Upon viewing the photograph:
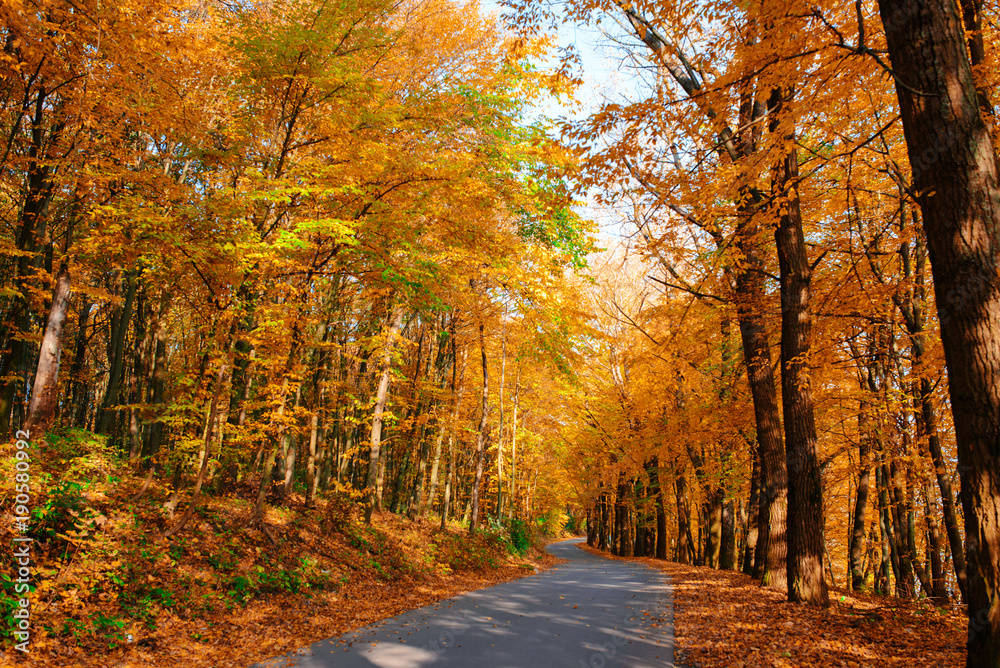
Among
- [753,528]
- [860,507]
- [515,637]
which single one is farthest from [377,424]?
[860,507]

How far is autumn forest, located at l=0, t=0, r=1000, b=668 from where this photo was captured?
200 inches

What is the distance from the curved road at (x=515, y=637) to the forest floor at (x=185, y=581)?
69 cm

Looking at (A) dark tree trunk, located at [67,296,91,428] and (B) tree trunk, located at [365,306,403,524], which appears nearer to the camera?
(B) tree trunk, located at [365,306,403,524]

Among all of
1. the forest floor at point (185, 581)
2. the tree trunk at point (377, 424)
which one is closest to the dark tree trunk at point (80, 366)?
the forest floor at point (185, 581)

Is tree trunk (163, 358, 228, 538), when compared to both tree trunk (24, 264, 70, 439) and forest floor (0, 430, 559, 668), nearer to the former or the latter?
forest floor (0, 430, 559, 668)

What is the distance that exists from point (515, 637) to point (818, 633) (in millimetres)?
3513

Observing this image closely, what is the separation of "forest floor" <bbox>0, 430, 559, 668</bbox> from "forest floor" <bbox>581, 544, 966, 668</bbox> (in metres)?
4.77

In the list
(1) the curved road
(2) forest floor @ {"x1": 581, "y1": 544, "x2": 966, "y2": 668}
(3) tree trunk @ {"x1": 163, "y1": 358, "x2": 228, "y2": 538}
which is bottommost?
(1) the curved road

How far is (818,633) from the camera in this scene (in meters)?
5.68

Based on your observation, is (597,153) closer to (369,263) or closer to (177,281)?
(369,263)

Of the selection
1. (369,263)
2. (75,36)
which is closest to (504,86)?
(369,263)

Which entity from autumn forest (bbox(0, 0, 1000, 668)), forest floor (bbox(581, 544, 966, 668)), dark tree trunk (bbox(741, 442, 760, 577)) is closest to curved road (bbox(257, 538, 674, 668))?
forest floor (bbox(581, 544, 966, 668))

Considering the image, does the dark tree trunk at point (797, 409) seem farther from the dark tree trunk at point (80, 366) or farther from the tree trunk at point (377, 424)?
the dark tree trunk at point (80, 366)

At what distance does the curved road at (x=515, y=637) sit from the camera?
5320 mm
